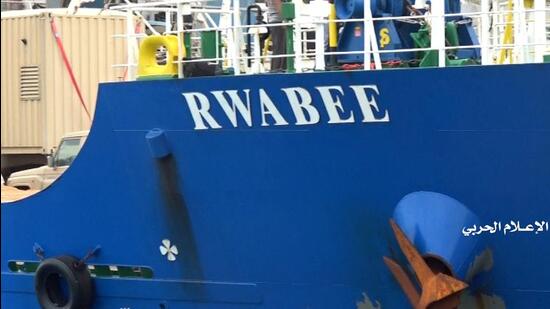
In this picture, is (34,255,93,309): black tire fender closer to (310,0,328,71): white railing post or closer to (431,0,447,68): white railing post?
(310,0,328,71): white railing post

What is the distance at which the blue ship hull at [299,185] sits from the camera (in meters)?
6.48

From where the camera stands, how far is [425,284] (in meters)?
6.36

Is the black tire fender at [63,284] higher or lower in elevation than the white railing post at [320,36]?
lower

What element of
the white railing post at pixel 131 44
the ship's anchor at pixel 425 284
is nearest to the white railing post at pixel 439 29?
the ship's anchor at pixel 425 284

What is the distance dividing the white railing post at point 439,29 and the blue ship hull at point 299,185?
296 mm

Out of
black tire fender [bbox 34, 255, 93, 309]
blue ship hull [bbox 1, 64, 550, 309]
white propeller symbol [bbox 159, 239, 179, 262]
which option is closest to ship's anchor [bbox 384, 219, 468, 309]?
blue ship hull [bbox 1, 64, 550, 309]

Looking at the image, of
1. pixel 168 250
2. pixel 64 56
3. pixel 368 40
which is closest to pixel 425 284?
pixel 368 40

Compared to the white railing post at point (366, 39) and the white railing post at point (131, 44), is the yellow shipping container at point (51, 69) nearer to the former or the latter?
the white railing post at point (131, 44)

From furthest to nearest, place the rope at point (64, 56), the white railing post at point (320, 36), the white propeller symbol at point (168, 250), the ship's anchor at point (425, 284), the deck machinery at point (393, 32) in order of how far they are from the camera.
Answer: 1. the rope at point (64, 56)
2. the white propeller symbol at point (168, 250)
3. the deck machinery at point (393, 32)
4. the white railing post at point (320, 36)
5. the ship's anchor at point (425, 284)

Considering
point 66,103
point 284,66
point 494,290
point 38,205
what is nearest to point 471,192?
point 494,290

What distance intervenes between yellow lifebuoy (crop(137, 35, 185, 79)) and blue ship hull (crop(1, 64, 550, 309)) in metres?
0.23

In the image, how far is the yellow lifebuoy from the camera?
25.8 ft

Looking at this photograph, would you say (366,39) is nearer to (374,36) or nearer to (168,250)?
(374,36)

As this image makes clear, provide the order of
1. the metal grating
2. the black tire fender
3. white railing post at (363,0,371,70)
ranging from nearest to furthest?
white railing post at (363,0,371,70) < the black tire fender < the metal grating
